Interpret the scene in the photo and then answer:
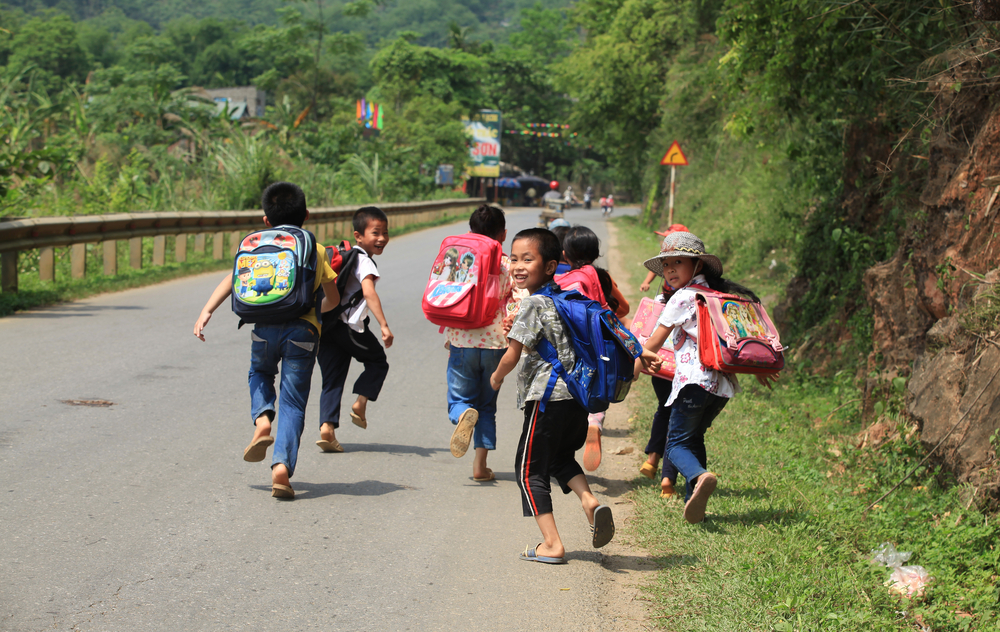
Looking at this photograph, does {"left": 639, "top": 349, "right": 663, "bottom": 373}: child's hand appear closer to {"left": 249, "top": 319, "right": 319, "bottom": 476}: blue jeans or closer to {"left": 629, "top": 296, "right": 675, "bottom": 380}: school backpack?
{"left": 629, "top": 296, "right": 675, "bottom": 380}: school backpack

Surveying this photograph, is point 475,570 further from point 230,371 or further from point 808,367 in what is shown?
point 808,367

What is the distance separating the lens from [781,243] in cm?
1628

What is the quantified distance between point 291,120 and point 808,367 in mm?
30232

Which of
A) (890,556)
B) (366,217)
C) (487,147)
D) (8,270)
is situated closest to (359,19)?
(487,147)

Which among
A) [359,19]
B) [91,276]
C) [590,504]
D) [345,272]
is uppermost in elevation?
[359,19]

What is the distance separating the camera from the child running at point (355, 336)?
6113mm

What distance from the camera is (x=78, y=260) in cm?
1273

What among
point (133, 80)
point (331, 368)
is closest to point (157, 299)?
point (331, 368)

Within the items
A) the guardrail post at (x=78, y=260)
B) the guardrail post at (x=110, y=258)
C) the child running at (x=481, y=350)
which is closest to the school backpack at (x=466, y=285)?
the child running at (x=481, y=350)

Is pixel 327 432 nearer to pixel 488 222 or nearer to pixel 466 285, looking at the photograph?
pixel 466 285

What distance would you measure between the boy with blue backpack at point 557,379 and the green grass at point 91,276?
8.00 metres

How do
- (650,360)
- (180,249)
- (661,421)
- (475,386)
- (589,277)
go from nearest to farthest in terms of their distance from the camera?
1. (650,360)
2. (589,277)
3. (475,386)
4. (661,421)
5. (180,249)

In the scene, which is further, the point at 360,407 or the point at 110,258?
the point at 110,258

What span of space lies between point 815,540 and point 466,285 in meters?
2.32
